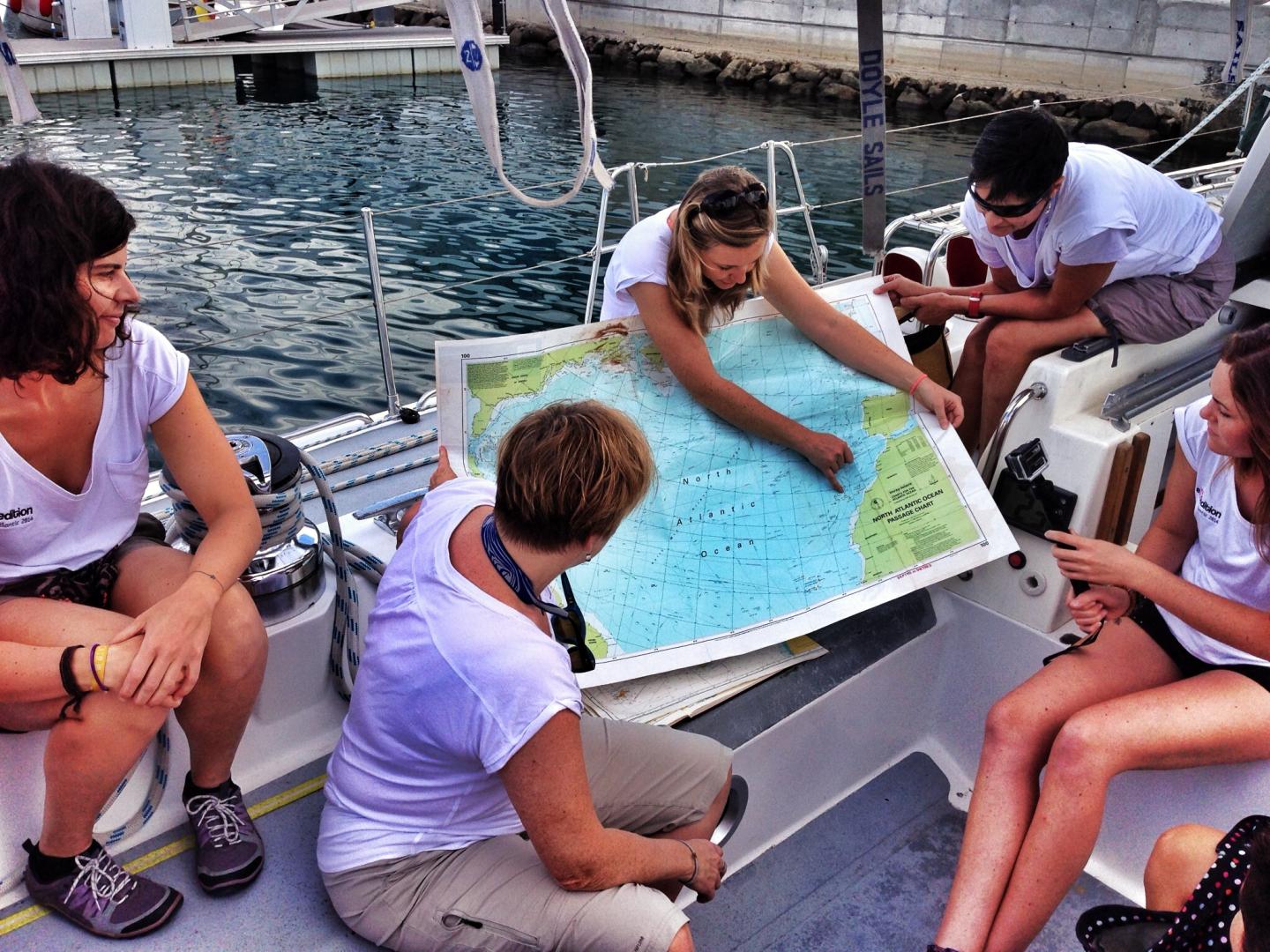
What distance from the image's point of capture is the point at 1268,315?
2.61 metres

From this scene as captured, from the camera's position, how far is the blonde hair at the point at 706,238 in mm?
1986

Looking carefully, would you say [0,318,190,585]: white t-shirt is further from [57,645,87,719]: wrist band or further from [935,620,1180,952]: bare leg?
[935,620,1180,952]: bare leg

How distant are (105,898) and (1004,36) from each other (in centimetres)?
2060

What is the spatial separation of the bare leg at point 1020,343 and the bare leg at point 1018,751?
600 millimetres

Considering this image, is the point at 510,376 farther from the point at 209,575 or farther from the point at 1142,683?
the point at 1142,683

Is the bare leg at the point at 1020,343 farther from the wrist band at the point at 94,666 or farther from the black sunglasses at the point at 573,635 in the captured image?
the wrist band at the point at 94,666

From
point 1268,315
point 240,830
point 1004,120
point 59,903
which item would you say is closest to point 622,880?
point 240,830

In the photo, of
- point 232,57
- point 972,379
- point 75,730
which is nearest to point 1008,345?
point 972,379

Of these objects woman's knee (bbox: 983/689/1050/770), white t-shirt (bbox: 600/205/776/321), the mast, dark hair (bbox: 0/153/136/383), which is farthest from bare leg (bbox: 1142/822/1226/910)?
dark hair (bbox: 0/153/136/383)

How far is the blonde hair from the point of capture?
1.99 metres

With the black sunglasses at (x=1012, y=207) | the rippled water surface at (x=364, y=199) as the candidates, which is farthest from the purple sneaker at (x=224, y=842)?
the rippled water surface at (x=364, y=199)

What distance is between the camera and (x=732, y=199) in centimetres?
198

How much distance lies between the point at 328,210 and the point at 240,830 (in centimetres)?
1090

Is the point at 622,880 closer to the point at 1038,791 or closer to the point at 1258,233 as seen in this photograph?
the point at 1038,791
